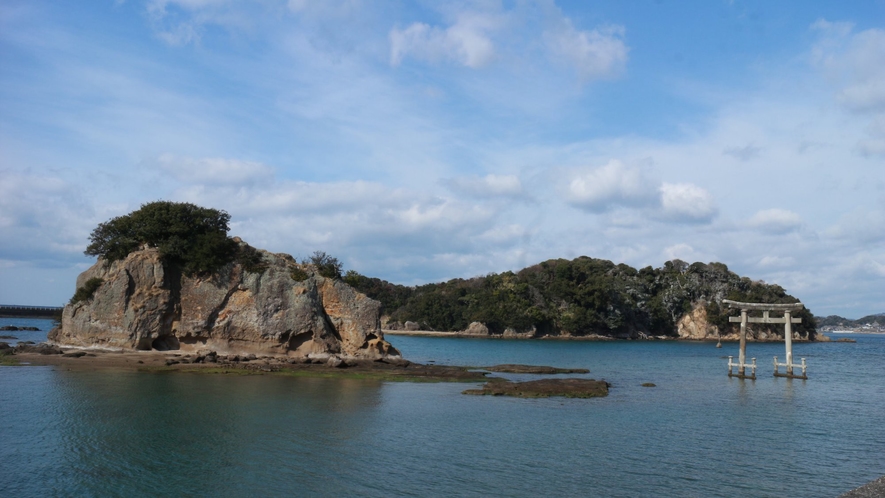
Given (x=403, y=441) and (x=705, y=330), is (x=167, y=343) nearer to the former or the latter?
(x=403, y=441)

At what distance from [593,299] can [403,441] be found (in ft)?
370

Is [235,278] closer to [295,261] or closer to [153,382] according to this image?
[295,261]

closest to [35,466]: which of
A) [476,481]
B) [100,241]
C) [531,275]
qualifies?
[476,481]

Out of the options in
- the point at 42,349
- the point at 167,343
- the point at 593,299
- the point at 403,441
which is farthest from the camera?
the point at 593,299

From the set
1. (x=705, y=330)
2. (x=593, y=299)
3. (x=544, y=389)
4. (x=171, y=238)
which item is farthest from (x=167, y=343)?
(x=705, y=330)

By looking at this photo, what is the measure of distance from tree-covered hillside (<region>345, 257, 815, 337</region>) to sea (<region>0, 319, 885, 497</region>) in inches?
3810

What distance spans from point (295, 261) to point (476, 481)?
3577 cm

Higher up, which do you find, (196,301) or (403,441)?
(196,301)

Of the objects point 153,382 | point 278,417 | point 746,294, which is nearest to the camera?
point 278,417

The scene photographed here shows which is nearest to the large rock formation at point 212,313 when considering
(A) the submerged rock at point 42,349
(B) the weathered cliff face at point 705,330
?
(A) the submerged rock at point 42,349

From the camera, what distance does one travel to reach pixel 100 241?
46.9 metres

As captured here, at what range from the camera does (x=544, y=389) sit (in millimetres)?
36094

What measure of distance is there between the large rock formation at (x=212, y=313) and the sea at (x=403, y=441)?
24.3ft

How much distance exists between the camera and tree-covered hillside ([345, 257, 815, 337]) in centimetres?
13275
